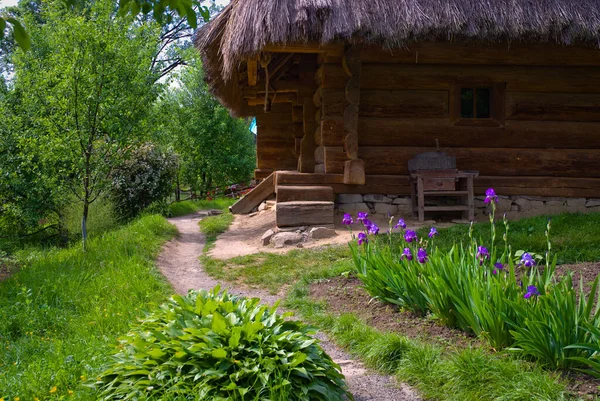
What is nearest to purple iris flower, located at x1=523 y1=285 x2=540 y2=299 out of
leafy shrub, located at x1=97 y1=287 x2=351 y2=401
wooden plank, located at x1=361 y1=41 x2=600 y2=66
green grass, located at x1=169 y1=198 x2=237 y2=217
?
leafy shrub, located at x1=97 y1=287 x2=351 y2=401

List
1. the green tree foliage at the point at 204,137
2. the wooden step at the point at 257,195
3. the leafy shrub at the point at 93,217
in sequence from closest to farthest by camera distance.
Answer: the wooden step at the point at 257,195 → the leafy shrub at the point at 93,217 → the green tree foliage at the point at 204,137

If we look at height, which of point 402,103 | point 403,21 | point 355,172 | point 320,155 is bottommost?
point 355,172

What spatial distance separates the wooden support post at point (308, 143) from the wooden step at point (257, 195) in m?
0.64

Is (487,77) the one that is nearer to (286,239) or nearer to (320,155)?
(320,155)

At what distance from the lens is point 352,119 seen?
8.70 meters

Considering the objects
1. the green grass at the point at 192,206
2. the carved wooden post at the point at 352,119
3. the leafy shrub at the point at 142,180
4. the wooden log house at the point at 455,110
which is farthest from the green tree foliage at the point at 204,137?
the carved wooden post at the point at 352,119

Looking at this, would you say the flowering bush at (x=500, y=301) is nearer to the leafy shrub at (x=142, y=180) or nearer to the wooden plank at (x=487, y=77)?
the wooden plank at (x=487, y=77)

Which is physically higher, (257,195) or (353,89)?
(353,89)

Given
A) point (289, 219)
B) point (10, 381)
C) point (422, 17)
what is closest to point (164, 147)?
point (289, 219)

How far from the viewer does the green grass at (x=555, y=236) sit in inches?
248

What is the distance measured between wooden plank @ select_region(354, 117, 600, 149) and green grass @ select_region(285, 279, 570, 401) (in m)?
5.28

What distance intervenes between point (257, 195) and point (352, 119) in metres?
2.59

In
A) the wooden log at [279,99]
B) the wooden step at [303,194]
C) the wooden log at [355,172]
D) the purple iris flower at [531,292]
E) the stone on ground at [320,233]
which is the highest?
the wooden log at [279,99]

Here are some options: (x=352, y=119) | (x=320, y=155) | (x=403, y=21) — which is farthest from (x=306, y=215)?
(x=403, y=21)
